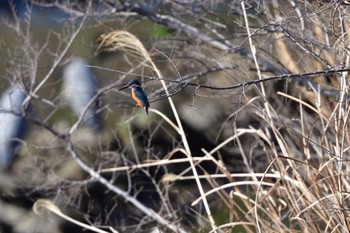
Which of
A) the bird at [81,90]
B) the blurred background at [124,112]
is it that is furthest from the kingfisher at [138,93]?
the bird at [81,90]

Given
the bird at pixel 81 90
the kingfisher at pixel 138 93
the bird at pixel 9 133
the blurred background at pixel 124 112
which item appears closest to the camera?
the kingfisher at pixel 138 93

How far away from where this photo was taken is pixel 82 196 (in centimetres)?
719

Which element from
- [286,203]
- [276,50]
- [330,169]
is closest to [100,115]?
[276,50]

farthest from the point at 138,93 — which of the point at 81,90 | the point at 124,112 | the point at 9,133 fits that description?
the point at 9,133

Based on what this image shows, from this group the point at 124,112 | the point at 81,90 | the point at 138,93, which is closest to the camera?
the point at 138,93

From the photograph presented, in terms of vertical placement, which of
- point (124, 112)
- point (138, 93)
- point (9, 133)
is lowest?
point (9, 133)

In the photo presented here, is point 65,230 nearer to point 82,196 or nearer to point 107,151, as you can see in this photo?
point 82,196

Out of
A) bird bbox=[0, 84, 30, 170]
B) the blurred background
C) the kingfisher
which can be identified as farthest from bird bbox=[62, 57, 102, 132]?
the kingfisher

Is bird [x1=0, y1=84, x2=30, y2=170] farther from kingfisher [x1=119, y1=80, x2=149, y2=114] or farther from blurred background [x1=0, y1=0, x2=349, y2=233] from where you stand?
kingfisher [x1=119, y1=80, x2=149, y2=114]

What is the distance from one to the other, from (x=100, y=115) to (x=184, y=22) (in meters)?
1.23

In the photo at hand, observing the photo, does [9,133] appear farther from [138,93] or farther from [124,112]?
[138,93]

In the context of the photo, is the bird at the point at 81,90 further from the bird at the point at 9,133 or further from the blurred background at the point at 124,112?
the bird at the point at 9,133

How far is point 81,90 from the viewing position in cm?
723

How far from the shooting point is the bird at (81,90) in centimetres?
689
